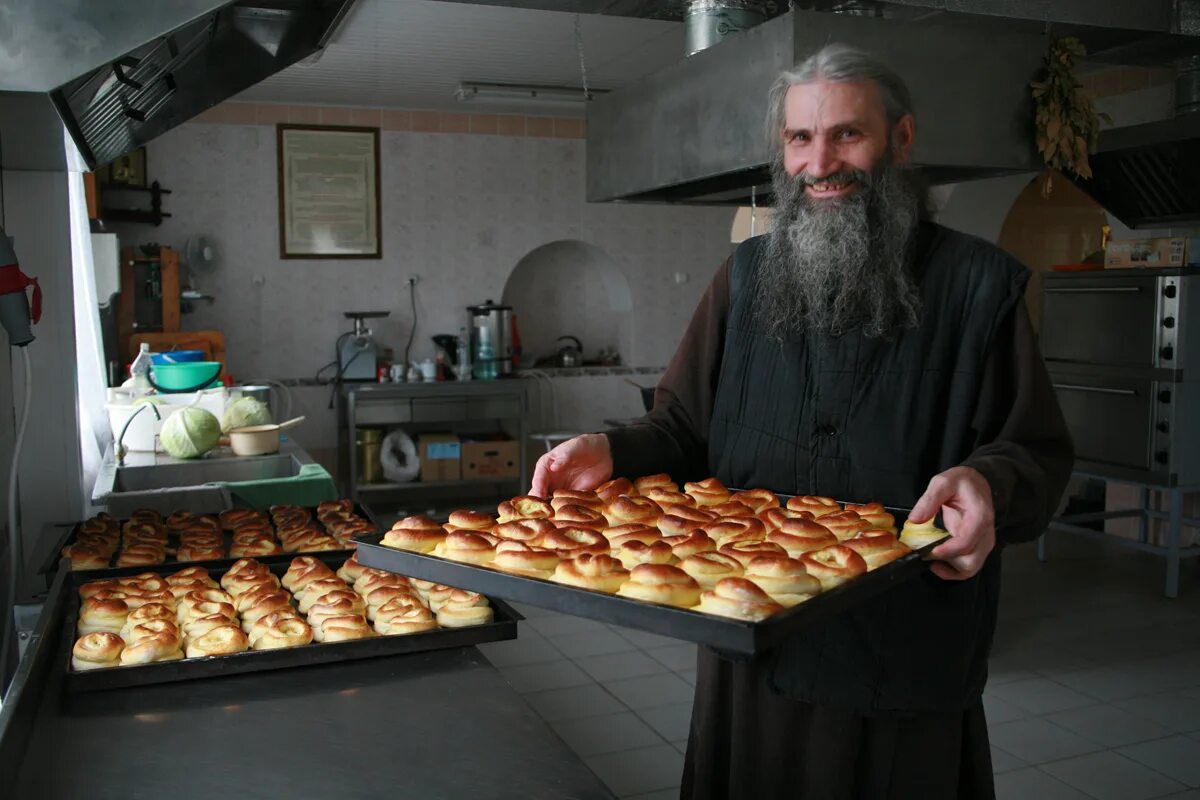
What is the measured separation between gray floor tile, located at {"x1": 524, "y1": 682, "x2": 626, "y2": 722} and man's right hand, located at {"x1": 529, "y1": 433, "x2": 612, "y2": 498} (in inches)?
83.9

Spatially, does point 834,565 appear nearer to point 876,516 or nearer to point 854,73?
point 876,516

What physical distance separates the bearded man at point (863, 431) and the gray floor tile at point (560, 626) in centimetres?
284

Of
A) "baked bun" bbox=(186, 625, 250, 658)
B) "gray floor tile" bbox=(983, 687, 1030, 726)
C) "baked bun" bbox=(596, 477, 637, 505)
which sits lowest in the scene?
"gray floor tile" bbox=(983, 687, 1030, 726)

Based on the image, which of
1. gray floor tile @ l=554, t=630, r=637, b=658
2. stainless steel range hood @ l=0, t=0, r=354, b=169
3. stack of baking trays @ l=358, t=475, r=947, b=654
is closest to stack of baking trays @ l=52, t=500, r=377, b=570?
stack of baking trays @ l=358, t=475, r=947, b=654

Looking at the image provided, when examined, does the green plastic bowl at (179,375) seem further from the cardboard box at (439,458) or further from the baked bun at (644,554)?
the baked bun at (644,554)

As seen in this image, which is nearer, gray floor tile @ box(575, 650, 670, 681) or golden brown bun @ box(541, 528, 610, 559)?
golden brown bun @ box(541, 528, 610, 559)

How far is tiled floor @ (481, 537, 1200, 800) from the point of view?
338cm

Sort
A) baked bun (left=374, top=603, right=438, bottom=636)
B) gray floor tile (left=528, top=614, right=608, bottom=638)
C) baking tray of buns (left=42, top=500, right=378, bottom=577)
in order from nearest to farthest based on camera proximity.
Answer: baked bun (left=374, top=603, right=438, bottom=636) < baking tray of buns (left=42, top=500, right=378, bottom=577) < gray floor tile (left=528, top=614, right=608, bottom=638)

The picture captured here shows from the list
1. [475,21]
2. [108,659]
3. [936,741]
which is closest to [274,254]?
[475,21]

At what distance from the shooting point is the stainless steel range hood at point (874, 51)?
10.4ft

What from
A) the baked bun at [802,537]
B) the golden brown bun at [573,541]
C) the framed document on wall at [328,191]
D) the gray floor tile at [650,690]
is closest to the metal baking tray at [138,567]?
the golden brown bun at [573,541]

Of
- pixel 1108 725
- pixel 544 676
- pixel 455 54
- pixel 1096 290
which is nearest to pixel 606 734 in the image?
pixel 544 676

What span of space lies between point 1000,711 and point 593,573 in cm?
304

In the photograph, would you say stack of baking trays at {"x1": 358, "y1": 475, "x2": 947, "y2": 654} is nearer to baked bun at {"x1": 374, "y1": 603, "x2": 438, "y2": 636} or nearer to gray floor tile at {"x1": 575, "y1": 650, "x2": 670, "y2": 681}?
baked bun at {"x1": 374, "y1": 603, "x2": 438, "y2": 636}
